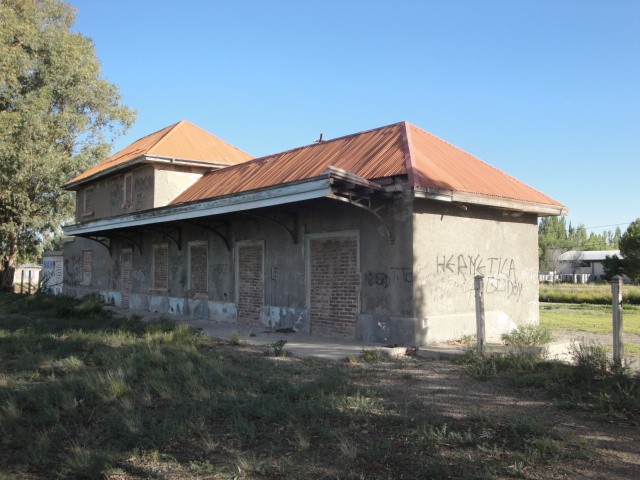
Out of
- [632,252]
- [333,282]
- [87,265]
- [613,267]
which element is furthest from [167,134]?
[613,267]

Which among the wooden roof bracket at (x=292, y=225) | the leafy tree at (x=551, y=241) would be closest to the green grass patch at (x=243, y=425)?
the wooden roof bracket at (x=292, y=225)

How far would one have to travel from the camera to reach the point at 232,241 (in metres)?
15.2

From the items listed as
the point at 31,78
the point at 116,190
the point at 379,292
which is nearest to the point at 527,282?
the point at 379,292

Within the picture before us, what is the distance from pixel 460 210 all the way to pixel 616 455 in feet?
24.0

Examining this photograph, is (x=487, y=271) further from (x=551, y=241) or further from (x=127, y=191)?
(x=551, y=241)

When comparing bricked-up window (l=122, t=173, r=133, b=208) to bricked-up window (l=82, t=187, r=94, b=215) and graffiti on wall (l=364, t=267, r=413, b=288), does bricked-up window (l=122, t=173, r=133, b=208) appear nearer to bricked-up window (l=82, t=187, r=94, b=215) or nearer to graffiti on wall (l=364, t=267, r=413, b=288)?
bricked-up window (l=82, t=187, r=94, b=215)

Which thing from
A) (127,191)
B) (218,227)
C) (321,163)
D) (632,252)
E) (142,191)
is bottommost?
(218,227)

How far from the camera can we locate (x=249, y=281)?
14.5 m

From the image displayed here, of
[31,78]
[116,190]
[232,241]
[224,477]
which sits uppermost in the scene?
[31,78]

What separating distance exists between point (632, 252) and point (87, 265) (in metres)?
39.7

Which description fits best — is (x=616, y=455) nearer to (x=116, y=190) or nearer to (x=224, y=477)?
(x=224, y=477)

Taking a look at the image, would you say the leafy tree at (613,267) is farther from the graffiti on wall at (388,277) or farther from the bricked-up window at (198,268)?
the graffiti on wall at (388,277)

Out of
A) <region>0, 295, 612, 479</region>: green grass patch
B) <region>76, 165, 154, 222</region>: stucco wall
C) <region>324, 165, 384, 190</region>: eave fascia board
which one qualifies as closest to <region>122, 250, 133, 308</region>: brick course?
<region>76, 165, 154, 222</region>: stucco wall

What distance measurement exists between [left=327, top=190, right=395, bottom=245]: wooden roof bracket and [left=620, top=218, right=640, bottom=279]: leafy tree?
40.2 m
